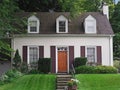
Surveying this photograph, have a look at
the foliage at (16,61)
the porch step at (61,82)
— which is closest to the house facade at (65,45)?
the foliage at (16,61)

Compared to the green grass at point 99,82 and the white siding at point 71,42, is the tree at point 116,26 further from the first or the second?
the green grass at point 99,82

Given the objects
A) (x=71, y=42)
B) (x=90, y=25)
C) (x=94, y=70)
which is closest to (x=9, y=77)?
(x=94, y=70)

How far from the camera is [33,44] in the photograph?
135 feet

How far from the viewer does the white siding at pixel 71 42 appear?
41.0 meters

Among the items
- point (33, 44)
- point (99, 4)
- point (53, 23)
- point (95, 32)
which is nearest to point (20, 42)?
point (33, 44)

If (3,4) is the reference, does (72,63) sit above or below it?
below

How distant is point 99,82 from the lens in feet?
100

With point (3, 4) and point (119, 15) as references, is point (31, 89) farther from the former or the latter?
point (119, 15)

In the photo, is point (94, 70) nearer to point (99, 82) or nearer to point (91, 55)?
point (91, 55)

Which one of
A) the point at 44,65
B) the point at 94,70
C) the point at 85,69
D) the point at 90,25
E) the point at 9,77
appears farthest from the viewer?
the point at 90,25

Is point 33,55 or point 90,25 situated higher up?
point 90,25

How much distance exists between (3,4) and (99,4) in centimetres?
2531

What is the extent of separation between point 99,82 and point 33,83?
491 cm

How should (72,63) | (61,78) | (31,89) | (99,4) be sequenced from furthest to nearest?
(99,4) → (72,63) → (61,78) → (31,89)
